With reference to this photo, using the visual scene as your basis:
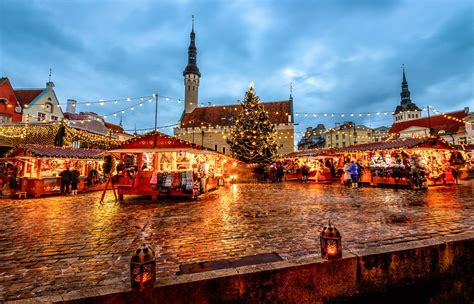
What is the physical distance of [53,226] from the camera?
19.3 feet

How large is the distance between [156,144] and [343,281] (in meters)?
10.8

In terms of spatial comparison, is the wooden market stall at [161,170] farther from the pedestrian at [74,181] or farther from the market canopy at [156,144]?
the pedestrian at [74,181]

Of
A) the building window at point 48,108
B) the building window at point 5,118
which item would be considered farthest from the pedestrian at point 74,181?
the building window at point 48,108

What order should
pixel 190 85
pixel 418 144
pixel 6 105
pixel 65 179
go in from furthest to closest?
pixel 190 85 → pixel 6 105 → pixel 418 144 → pixel 65 179

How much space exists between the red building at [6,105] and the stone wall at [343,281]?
35.1 meters

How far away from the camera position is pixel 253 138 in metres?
25.2

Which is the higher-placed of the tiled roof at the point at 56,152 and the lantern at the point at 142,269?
the tiled roof at the point at 56,152

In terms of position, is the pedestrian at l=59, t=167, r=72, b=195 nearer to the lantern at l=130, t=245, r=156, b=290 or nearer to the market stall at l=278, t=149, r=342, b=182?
the lantern at l=130, t=245, r=156, b=290

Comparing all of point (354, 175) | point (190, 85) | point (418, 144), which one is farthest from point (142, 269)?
point (190, 85)

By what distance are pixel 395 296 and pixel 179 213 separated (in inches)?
233

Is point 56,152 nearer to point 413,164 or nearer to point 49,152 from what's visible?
point 49,152

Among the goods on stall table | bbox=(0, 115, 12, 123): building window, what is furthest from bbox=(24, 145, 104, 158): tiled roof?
bbox=(0, 115, 12, 123): building window

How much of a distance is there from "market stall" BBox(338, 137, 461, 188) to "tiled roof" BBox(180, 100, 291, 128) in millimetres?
26607

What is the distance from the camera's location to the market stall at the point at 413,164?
13.6 m
